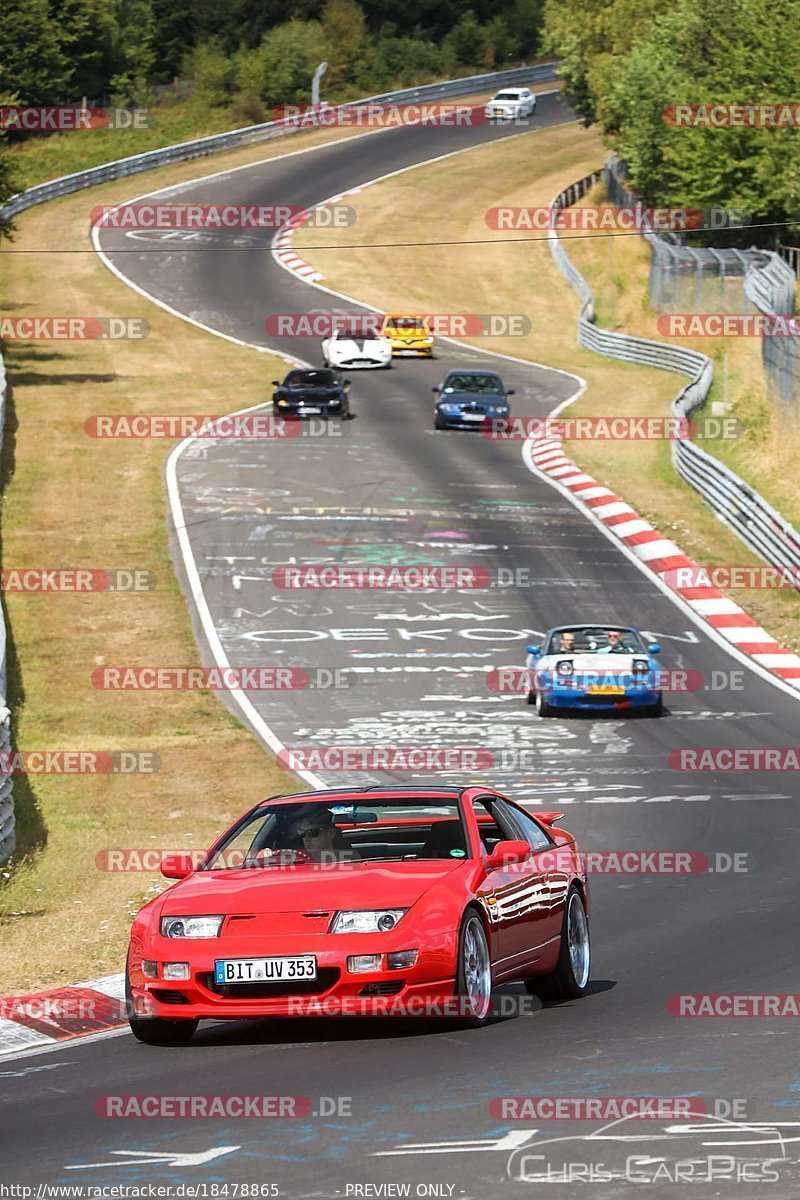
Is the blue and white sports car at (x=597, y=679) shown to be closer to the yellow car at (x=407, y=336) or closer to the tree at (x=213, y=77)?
the yellow car at (x=407, y=336)

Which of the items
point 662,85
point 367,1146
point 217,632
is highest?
point 662,85

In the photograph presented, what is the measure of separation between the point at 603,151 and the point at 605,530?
5634cm

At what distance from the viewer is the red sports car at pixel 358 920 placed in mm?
9266

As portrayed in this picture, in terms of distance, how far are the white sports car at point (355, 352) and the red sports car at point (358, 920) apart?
43.2 m

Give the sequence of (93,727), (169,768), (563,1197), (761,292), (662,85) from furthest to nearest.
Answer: (662,85)
(761,292)
(93,727)
(169,768)
(563,1197)

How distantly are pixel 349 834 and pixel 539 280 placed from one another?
2365 inches

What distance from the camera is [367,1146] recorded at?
23.5 ft

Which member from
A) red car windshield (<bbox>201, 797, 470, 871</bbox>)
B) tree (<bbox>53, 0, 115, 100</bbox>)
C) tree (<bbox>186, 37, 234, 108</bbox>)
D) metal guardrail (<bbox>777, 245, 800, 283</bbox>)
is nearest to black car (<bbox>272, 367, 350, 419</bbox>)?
metal guardrail (<bbox>777, 245, 800, 283</bbox>)

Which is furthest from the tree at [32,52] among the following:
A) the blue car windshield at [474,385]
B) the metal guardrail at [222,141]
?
the blue car windshield at [474,385]

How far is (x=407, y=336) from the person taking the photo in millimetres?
56219

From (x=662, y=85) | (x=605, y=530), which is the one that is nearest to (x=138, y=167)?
(x=662, y=85)

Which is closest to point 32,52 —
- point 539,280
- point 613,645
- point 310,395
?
point 539,280

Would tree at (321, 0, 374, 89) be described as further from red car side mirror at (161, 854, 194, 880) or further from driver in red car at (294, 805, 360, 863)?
red car side mirror at (161, 854, 194, 880)

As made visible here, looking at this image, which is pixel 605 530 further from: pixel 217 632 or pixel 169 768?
pixel 169 768
